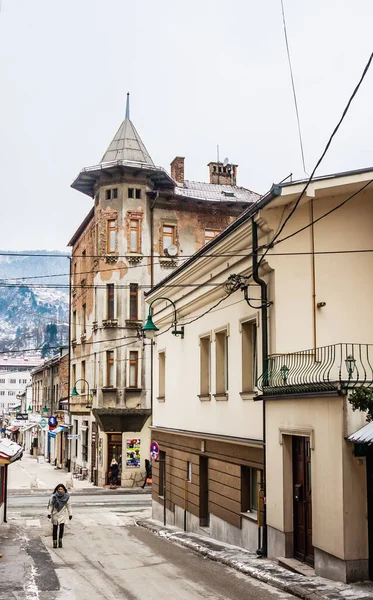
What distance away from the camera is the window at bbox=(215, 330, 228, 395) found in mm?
19594

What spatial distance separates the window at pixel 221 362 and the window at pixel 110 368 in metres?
23.1

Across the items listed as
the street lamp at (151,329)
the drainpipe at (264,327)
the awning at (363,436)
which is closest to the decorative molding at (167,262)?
the street lamp at (151,329)

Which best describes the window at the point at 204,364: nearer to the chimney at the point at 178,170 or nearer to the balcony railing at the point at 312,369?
the balcony railing at the point at 312,369

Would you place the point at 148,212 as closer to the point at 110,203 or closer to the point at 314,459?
the point at 110,203

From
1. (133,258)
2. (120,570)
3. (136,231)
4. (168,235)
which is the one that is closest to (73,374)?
(133,258)

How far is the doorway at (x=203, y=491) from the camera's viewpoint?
69.3ft

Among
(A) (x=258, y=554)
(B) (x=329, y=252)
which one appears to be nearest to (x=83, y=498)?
(A) (x=258, y=554)

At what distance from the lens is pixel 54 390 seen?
6369 cm

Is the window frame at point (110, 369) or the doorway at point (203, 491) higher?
the window frame at point (110, 369)

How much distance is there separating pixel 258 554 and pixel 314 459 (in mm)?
3691

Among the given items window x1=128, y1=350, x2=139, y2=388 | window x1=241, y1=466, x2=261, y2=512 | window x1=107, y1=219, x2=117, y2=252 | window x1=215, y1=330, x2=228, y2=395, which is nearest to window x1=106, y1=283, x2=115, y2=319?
window x1=107, y1=219, x2=117, y2=252

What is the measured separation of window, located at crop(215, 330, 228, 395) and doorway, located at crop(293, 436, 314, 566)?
17.4 ft

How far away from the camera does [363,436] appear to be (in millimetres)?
11250

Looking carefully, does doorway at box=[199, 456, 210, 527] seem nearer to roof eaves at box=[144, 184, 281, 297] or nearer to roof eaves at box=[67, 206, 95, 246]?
roof eaves at box=[144, 184, 281, 297]
